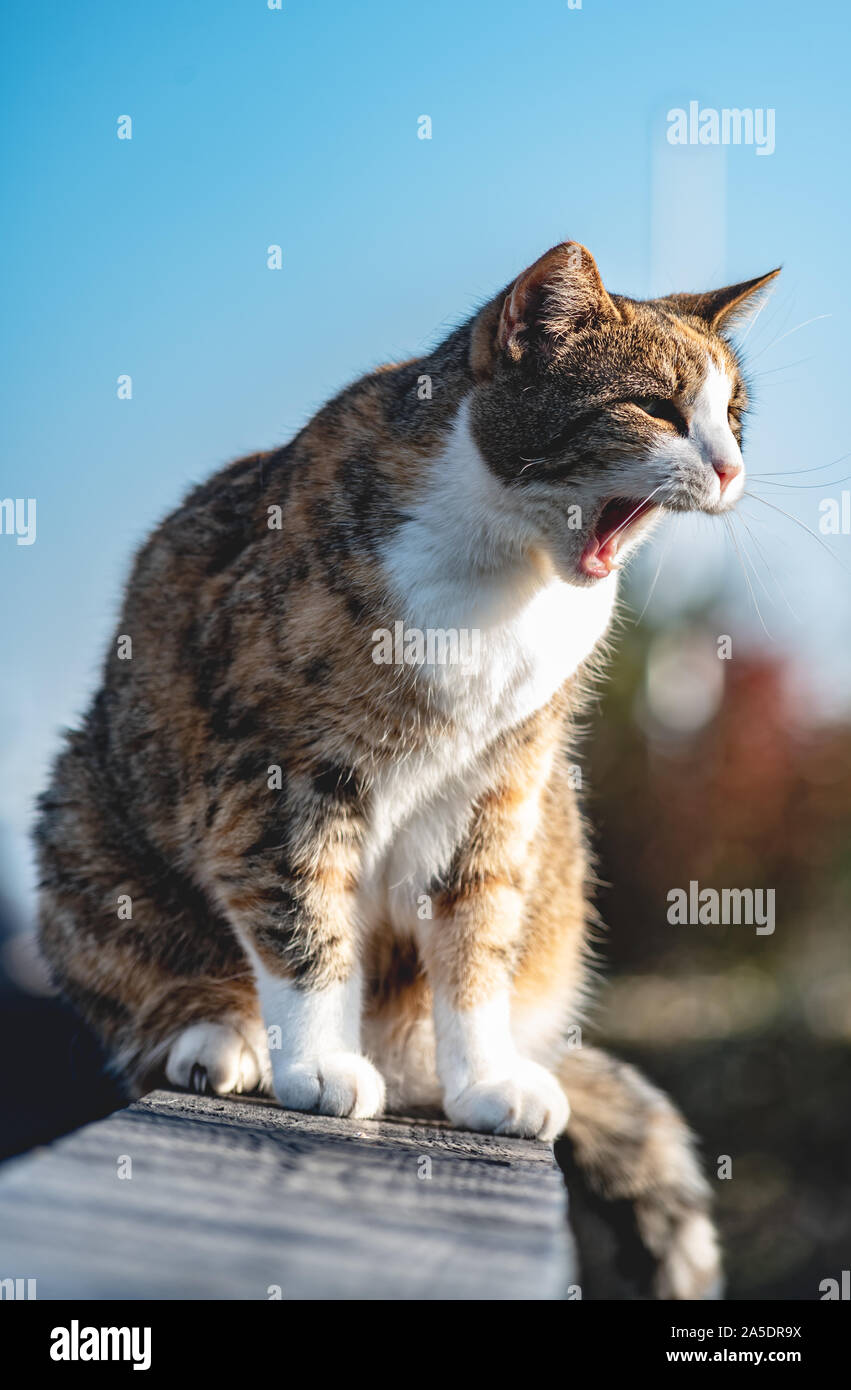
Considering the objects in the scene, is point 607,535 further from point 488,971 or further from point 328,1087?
point 328,1087

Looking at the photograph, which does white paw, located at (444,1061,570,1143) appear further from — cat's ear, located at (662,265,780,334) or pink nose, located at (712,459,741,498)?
cat's ear, located at (662,265,780,334)

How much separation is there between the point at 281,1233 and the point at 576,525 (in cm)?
138

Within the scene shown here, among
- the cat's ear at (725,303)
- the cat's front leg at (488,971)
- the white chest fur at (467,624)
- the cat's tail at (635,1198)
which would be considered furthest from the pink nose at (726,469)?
the cat's tail at (635,1198)

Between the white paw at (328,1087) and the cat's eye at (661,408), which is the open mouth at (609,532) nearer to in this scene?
the cat's eye at (661,408)

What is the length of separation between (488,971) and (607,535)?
938mm

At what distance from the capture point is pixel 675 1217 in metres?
2.92

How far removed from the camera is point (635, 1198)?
9.62 ft

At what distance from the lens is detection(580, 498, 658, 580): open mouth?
7.46 feet

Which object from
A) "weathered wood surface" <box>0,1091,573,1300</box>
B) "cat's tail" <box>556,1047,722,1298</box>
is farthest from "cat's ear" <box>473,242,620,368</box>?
"cat's tail" <box>556,1047,722,1298</box>

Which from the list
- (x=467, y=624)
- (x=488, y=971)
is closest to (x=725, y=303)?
(x=467, y=624)

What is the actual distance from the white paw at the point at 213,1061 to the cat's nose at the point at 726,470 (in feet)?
4.96

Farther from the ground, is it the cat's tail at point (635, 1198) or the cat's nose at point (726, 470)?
the cat's nose at point (726, 470)

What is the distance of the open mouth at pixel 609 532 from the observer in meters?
2.27
